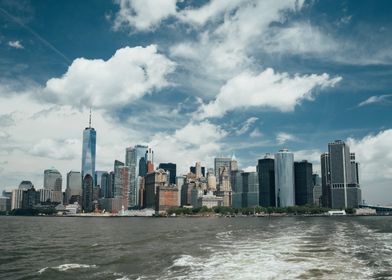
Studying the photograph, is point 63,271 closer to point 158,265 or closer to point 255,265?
point 158,265

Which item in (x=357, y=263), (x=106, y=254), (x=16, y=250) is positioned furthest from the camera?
(x=16, y=250)

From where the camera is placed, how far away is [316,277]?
134 feet

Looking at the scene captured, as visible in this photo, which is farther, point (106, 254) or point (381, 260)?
point (106, 254)

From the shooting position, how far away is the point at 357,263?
163ft

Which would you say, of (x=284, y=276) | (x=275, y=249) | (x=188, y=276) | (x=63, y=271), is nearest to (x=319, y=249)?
(x=275, y=249)

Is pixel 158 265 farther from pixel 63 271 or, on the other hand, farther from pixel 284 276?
pixel 284 276

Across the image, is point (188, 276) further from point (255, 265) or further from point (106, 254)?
point (106, 254)

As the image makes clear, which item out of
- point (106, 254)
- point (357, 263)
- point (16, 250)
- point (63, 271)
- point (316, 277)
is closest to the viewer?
point (316, 277)

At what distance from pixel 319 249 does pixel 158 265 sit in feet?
86.0

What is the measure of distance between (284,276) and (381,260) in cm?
1692

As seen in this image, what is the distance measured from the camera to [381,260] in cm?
5225

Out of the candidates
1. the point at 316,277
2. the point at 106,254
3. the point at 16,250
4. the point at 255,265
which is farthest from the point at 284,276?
the point at 16,250

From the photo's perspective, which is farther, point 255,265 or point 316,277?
point 255,265

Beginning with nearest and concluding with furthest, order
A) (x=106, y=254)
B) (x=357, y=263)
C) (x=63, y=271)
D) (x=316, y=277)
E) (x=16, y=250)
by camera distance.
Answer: (x=316, y=277)
(x=63, y=271)
(x=357, y=263)
(x=106, y=254)
(x=16, y=250)
